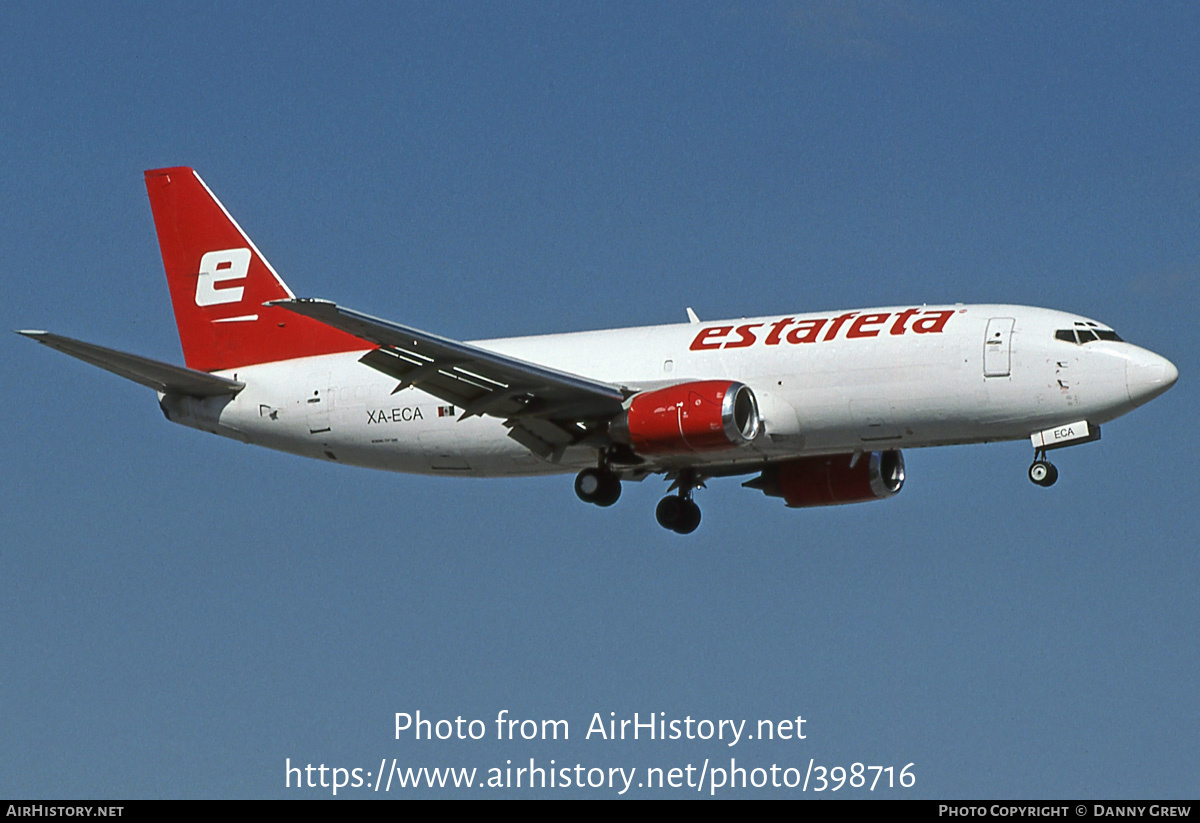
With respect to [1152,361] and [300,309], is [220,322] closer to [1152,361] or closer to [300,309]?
[300,309]

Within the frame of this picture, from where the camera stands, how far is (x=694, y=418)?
133 ft

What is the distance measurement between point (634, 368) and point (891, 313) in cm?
620

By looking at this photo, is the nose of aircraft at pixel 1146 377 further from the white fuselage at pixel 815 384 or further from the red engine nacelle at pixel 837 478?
the red engine nacelle at pixel 837 478

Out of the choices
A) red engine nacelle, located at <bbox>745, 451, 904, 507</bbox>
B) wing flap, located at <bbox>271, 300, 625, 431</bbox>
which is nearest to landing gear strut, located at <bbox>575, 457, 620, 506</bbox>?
wing flap, located at <bbox>271, 300, 625, 431</bbox>

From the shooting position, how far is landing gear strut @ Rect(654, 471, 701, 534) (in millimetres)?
46188

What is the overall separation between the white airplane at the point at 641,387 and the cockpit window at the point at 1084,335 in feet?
0.14

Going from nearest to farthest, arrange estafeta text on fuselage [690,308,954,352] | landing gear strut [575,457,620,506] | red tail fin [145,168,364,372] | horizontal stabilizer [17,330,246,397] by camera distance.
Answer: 1. estafeta text on fuselage [690,308,954,352]
2. horizontal stabilizer [17,330,246,397]
3. landing gear strut [575,457,620,506]
4. red tail fin [145,168,364,372]

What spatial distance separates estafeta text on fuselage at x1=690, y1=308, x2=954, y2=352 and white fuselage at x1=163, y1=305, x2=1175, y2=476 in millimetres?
40

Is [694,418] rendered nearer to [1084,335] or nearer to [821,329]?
[821,329]

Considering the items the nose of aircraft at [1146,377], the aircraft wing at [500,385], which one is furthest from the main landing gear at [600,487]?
the nose of aircraft at [1146,377]

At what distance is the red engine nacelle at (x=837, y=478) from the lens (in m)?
45.5

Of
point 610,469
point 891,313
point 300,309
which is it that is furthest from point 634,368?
point 300,309

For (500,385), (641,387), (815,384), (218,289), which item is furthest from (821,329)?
(218,289)

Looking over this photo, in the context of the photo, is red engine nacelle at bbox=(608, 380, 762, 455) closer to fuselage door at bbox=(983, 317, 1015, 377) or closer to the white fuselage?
the white fuselage
